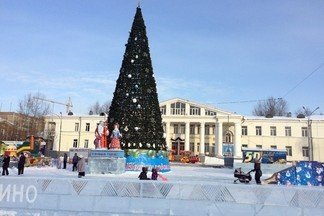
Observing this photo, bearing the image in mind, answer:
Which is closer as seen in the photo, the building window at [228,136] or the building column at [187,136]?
the building column at [187,136]

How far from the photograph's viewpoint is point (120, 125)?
933 inches

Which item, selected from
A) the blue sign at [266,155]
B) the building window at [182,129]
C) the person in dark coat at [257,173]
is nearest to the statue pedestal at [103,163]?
the person in dark coat at [257,173]

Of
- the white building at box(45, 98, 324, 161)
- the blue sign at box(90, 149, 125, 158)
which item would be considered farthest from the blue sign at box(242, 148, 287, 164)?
the white building at box(45, 98, 324, 161)

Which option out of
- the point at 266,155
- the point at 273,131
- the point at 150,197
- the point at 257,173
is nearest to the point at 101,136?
the point at 257,173

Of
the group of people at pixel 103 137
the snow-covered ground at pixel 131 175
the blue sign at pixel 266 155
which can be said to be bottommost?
the snow-covered ground at pixel 131 175

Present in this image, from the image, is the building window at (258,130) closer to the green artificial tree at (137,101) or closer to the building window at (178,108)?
the building window at (178,108)

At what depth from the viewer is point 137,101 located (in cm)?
2425

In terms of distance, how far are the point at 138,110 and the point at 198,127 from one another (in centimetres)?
4676

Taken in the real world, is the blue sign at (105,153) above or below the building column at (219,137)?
below

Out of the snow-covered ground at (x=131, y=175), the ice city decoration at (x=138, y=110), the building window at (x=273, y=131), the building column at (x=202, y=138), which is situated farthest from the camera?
the building column at (x=202, y=138)

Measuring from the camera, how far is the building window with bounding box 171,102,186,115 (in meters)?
69.2

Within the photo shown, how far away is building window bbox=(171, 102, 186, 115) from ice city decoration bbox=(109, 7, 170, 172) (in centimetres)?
4406

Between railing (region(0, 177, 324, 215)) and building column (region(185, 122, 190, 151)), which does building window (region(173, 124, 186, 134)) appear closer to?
building column (region(185, 122, 190, 151))

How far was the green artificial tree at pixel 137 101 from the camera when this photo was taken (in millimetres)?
23672
